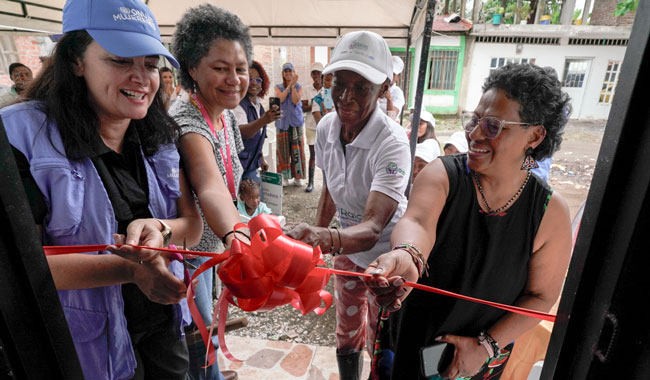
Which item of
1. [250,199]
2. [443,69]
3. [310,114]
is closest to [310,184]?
[310,114]

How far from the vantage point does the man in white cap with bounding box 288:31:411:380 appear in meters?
1.69

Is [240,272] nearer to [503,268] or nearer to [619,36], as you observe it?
[503,268]

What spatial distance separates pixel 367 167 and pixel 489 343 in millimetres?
1033

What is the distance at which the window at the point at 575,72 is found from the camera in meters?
16.9

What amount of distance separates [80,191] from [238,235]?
0.53 metres

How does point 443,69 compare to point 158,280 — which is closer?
point 158,280

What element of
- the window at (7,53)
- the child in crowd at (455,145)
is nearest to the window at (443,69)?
the child in crowd at (455,145)

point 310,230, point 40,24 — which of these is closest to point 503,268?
point 310,230

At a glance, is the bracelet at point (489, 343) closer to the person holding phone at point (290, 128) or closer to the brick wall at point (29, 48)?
the person holding phone at point (290, 128)

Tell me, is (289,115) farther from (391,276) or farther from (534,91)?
(391,276)

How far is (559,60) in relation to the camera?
55.4ft

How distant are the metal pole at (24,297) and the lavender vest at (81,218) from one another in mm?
417

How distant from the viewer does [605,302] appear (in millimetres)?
625

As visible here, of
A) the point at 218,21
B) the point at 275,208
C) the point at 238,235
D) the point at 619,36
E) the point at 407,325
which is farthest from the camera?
the point at 619,36
